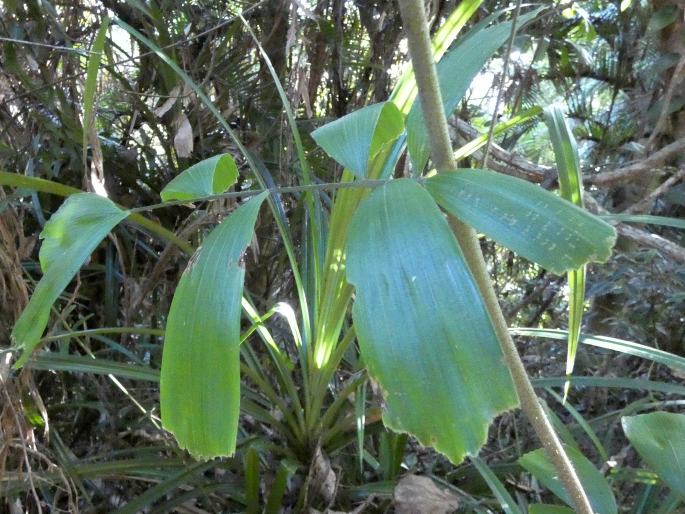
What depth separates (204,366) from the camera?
0.34 m

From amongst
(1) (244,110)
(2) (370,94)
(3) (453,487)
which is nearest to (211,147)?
(1) (244,110)

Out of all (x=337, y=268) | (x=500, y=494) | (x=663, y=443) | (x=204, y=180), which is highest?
(x=204, y=180)

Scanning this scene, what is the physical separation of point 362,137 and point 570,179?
0.64 ft

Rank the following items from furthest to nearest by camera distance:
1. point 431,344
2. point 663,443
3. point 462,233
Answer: point 663,443 → point 462,233 → point 431,344

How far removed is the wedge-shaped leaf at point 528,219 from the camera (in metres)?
0.33

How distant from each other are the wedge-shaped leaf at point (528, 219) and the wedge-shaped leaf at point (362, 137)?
0.27ft

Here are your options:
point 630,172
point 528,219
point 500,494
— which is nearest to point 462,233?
point 528,219

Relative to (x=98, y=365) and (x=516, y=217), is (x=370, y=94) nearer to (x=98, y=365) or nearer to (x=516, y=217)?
(x=98, y=365)

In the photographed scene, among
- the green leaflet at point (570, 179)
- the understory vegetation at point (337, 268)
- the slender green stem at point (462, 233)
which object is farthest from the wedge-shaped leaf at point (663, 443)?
the slender green stem at point (462, 233)

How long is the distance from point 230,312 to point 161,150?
1316 mm

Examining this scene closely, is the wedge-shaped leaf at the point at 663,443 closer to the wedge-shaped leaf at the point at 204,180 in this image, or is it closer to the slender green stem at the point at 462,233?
the slender green stem at the point at 462,233

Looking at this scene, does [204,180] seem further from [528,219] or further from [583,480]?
[583,480]

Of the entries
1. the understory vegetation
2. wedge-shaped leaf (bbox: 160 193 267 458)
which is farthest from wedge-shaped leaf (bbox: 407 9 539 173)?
wedge-shaped leaf (bbox: 160 193 267 458)

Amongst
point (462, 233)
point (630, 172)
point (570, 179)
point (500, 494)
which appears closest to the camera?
point (462, 233)
